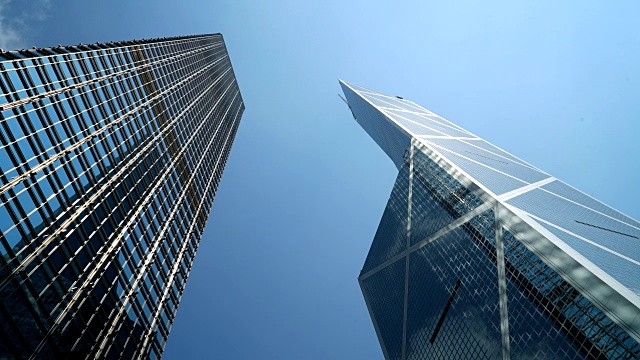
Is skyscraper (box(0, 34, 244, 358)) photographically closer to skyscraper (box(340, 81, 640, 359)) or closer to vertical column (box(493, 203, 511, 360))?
vertical column (box(493, 203, 511, 360))

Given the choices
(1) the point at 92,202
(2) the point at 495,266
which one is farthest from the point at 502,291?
(1) the point at 92,202

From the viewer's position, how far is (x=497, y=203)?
40.2 m

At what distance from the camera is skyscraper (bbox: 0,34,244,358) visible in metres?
19.9

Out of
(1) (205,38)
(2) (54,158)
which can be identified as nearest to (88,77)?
(2) (54,158)

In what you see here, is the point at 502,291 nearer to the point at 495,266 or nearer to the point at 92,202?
the point at 495,266

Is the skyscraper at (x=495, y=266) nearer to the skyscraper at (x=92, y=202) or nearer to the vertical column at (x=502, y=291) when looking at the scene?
the vertical column at (x=502, y=291)

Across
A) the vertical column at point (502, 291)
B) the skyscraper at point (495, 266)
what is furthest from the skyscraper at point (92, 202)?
the skyscraper at point (495, 266)

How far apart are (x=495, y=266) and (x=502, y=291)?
2.89m

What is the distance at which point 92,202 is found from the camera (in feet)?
88.9

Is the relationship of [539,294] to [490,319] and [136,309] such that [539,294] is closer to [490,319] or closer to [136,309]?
[490,319]

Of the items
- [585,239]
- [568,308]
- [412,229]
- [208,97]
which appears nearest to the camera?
[568,308]

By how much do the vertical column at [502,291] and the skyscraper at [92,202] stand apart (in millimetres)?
29114

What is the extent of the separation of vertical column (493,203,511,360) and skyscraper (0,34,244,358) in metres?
29.1

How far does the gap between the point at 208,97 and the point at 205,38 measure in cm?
1773
